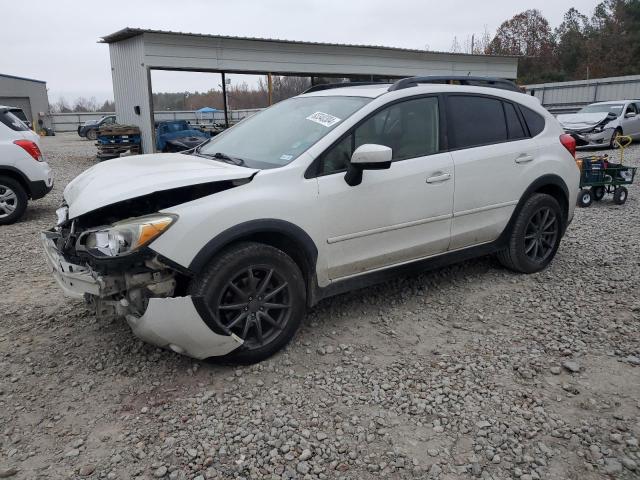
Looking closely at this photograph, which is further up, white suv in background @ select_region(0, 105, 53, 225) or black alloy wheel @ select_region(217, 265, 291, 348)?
white suv in background @ select_region(0, 105, 53, 225)

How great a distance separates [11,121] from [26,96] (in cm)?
4340

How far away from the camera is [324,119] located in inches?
154

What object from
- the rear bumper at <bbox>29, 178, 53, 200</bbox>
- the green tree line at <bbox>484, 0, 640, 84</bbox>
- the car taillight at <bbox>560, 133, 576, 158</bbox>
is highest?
the green tree line at <bbox>484, 0, 640, 84</bbox>

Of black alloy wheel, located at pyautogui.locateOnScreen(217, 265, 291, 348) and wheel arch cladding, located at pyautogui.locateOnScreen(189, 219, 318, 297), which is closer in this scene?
wheel arch cladding, located at pyautogui.locateOnScreen(189, 219, 318, 297)

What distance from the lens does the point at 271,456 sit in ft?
8.63

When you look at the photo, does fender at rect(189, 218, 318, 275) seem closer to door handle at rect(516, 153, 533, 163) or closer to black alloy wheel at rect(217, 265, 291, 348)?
black alloy wheel at rect(217, 265, 291, 348)

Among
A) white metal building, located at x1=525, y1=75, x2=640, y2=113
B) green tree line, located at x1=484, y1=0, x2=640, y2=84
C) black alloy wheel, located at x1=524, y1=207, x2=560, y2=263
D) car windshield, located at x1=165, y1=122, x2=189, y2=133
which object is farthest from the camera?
green tree line, located at x1=484, y1=0, x2=640, y2=84

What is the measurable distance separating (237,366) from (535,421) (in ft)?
5.98

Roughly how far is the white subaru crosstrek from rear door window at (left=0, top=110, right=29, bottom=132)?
15.9ft

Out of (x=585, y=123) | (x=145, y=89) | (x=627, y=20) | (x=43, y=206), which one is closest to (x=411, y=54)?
(x=585, y=123)

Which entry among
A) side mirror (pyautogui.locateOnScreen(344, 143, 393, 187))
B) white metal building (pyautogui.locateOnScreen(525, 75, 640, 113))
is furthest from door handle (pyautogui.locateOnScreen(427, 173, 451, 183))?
white metal building (pyautogui.locateOnScreen(525, 75, 640, 113))

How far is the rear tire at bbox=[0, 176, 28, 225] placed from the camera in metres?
7.77

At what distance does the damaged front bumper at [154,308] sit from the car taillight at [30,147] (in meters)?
5.54

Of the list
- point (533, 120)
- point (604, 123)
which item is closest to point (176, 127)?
point (604, 123)
